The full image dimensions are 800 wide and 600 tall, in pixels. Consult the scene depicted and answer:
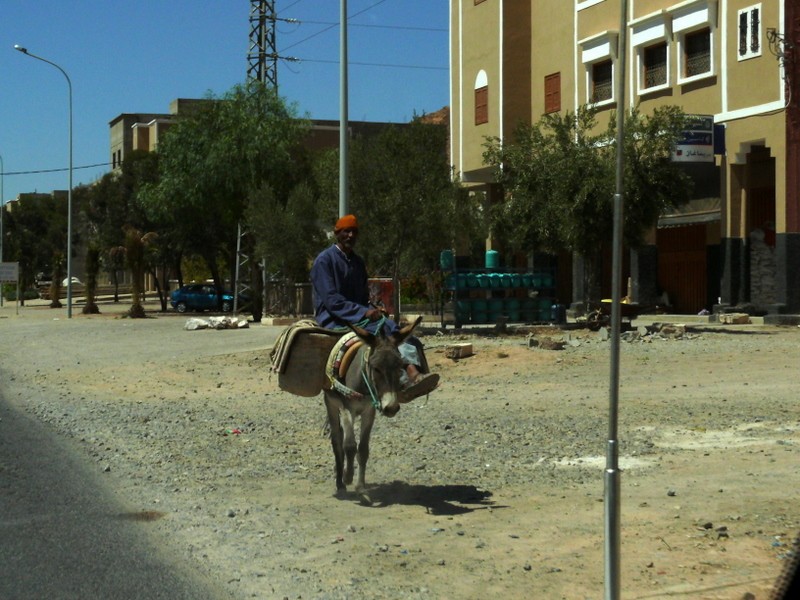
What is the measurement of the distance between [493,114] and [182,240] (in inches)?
836

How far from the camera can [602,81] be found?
37406 millimetres

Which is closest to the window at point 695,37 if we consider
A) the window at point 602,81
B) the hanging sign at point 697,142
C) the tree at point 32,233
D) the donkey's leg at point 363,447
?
the hanging sign at point 697,142

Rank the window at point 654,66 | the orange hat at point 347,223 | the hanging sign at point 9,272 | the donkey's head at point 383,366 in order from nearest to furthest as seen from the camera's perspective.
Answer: the donkey's head at point 383,366 → the orange hat at point 347,223 → the window at point 654,66 → the hanging sign at point 9,272

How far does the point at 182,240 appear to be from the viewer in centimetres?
5644

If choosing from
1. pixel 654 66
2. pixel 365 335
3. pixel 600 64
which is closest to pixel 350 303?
pixel 365 335

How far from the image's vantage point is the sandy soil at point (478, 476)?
22.1 ft

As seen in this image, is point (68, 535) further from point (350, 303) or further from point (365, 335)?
point (350, 303)

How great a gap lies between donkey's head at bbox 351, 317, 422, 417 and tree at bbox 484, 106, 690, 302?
18.1m

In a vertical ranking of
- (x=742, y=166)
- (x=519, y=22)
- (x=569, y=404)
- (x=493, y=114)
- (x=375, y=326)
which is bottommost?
(x=569, y=404)

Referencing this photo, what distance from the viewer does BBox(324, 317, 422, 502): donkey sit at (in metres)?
8.32

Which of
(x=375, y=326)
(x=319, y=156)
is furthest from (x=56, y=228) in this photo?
(x=375, y=326)

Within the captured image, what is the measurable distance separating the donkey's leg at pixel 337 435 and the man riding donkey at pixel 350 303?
601 mm

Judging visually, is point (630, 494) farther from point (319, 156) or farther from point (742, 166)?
point (319, 156)

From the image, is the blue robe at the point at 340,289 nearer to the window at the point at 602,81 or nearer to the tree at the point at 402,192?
the tree at the point at 402,192
